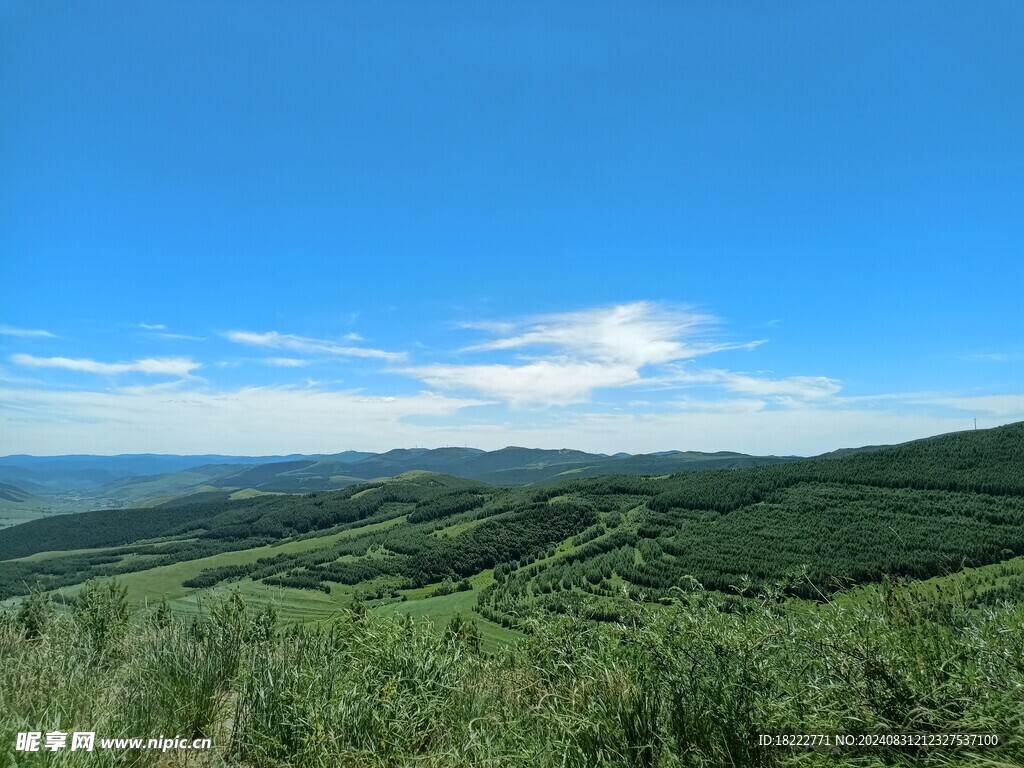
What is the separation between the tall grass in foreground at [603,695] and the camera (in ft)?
13.1

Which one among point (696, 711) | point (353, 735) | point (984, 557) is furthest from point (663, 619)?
point (984, 557)

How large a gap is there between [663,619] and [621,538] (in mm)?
119986

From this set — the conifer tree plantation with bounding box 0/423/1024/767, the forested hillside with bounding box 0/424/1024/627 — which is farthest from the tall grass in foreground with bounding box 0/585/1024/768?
the forested hillside with bounding box 0/424/1024/627

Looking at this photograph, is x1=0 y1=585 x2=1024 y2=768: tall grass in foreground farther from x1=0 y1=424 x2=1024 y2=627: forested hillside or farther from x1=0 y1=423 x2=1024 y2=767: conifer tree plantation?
x1=0 y1=424 x2=1024 y2=627: forested hillside

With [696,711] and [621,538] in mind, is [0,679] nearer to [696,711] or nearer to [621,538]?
[696,711]

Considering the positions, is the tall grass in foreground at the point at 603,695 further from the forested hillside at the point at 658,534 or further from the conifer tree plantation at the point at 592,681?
the forested hillside at the point at 658,534

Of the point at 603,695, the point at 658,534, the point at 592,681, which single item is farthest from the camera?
the point at 658,534

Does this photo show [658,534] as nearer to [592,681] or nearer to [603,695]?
[592,681]

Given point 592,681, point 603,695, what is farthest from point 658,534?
point 603,695

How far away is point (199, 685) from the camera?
215 inches

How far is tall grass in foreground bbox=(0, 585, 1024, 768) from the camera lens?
399 centimetres

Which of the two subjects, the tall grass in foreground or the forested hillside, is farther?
the forested hillside

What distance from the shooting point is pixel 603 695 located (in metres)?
4.80

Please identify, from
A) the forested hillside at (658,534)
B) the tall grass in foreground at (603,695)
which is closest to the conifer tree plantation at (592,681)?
the tall grass in foreground at (603,695)
